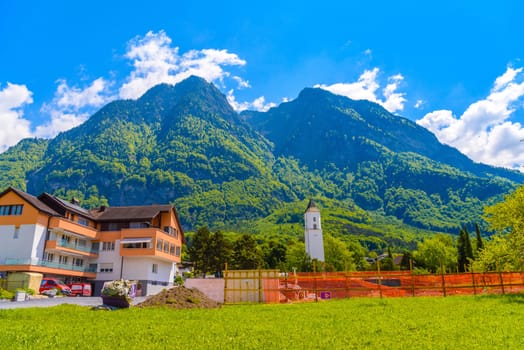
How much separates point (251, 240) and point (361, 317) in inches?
2703

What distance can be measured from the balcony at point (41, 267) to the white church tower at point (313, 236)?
57813mm

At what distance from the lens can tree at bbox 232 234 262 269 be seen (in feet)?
259

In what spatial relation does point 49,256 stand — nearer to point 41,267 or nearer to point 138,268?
point 41,267

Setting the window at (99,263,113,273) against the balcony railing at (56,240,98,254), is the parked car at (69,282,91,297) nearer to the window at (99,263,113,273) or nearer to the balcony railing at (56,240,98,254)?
the balcony railing at (56,240,98,254)

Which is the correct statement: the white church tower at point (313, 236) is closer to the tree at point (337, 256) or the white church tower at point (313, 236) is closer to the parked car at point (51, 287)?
the tree at point (337, 256)

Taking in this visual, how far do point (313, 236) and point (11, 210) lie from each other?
67987 millimetres

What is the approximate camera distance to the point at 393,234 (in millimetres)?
192625

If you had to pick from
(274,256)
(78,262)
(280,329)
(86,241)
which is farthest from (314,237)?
(280,329)

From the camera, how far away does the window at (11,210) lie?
40312 mm

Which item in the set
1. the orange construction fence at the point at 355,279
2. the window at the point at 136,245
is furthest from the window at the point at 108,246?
the orange construction fence at the point at 355,279

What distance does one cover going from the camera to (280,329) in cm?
1282

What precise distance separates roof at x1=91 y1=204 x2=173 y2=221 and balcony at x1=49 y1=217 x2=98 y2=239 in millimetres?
2482

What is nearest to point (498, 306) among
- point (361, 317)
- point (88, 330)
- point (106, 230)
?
point (361, 317)

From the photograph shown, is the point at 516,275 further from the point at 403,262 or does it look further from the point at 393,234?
the point at 393,234
